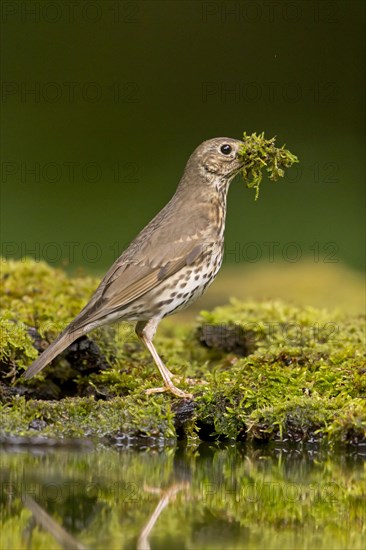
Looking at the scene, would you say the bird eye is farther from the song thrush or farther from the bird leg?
the bird leg

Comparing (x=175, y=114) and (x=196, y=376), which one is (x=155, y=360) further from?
(x=175, y=114)

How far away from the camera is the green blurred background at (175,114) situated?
10055 mm

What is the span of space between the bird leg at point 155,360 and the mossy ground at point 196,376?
0.20ft

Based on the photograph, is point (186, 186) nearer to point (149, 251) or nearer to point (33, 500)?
point (149, 251)

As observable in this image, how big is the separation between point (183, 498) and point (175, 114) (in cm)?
806

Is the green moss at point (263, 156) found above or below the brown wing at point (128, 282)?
above

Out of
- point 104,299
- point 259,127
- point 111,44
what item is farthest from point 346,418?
point 111,44

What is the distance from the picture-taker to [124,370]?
5750 millimetres

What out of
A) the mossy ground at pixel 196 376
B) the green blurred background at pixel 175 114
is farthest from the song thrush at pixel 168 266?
the green blurred background at pixel 175 114

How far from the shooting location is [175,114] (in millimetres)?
11391

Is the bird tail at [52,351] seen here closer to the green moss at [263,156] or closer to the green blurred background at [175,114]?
the green moss at [263,156]

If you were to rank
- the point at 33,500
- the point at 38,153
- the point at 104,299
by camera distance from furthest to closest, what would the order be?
the point at 38,153 → the point at 104,299 → the point at 33,500

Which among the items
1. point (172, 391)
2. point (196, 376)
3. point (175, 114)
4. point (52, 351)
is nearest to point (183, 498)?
point (172, 391)

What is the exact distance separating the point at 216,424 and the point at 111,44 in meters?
7.45
